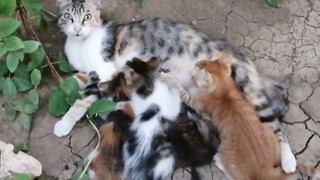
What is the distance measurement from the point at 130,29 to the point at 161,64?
0.94ft

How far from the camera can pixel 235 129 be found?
3.45 meters

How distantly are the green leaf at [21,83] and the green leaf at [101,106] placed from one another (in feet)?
1.32

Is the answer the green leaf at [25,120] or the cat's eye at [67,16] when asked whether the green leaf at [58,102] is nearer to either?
the green leaf at [25,120]

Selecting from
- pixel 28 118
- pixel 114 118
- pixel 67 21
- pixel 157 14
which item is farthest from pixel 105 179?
pixel 157 14

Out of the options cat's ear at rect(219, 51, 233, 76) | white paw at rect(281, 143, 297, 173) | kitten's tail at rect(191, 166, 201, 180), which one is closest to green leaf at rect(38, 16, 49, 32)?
cat's ear at rect(219, 51, 233, 76)

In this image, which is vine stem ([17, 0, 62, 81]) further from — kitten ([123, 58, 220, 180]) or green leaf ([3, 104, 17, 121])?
kitten ([123, 58, 220, 180])

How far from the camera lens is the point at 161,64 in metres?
3.78

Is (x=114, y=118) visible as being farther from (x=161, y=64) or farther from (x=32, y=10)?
(x=32, y=10)

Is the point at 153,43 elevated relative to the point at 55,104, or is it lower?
elevated

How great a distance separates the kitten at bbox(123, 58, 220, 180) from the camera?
11.4 ft

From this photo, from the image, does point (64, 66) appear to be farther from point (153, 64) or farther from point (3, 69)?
point (153, 64)

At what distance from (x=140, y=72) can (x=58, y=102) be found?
473 mm

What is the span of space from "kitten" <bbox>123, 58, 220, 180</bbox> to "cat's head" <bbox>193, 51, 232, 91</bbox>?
154 millimetres

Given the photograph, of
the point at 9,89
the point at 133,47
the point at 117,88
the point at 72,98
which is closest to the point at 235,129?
the point at 117,88
